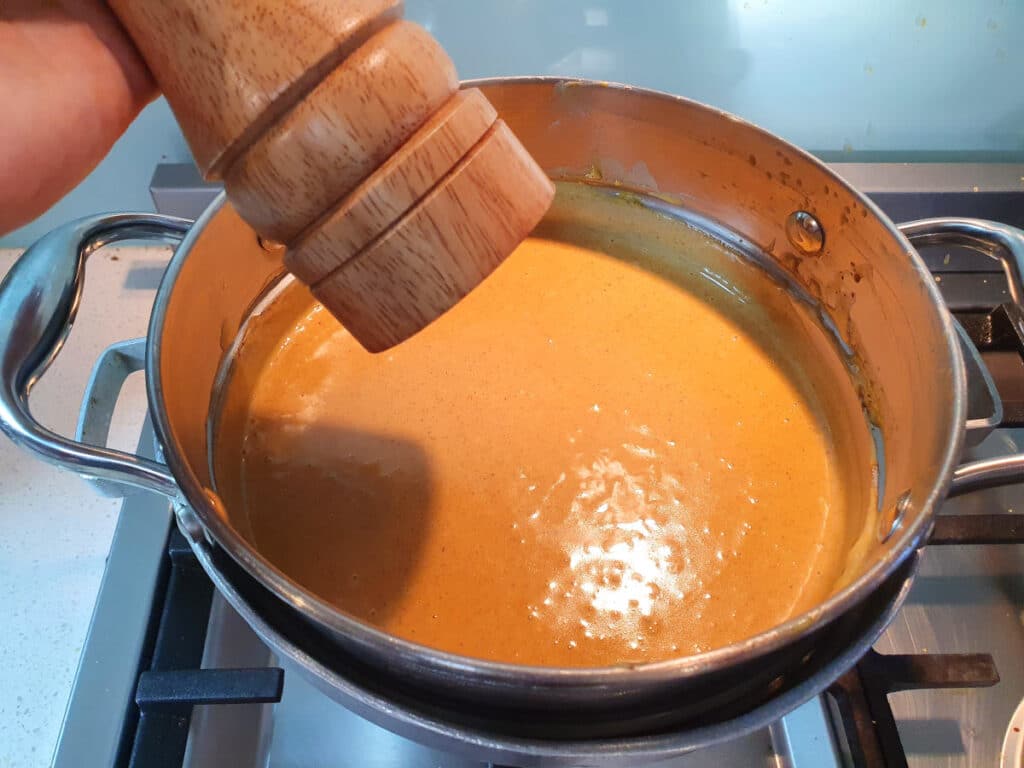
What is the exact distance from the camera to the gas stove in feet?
1.83

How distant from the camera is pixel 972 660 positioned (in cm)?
58

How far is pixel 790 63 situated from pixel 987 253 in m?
0.51

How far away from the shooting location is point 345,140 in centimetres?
38

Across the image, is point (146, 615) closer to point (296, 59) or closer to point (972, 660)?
point (296, 59)

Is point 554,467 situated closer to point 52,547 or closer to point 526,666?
point 526,666

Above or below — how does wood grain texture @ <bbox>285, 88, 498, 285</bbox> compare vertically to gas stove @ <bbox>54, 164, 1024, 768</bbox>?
above

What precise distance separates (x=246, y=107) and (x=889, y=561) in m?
0.43

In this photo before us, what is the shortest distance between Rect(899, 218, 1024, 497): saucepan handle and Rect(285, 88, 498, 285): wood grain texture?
14.9 inches

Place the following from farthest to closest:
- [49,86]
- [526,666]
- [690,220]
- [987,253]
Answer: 1. [690,220]
2. [987,253]
3. [49,86]
4. [526,666]

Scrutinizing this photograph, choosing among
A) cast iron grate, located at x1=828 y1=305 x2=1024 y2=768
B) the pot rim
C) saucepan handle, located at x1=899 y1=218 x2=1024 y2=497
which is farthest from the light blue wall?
cast iron grate, located at x1=828 y1=305 x2=1024 y2=768

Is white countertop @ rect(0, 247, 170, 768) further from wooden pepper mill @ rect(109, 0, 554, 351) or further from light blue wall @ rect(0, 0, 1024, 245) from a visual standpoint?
wooden pepper mill @ rect(109, 0, 554, 351)

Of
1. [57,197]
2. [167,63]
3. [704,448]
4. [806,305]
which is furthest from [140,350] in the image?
[806,305]

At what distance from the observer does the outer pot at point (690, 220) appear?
0.43 m

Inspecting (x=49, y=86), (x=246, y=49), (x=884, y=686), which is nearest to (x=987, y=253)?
(x=884, y=686)
